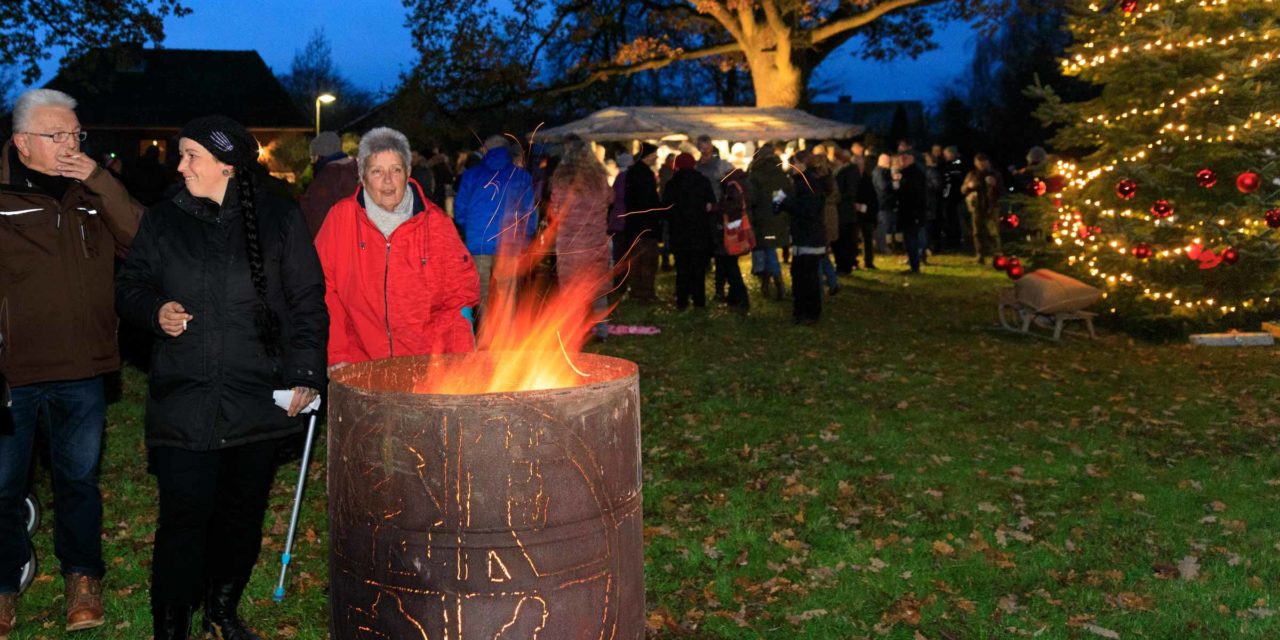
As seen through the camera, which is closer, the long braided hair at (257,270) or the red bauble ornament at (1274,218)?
the long braided hair at (257,270)

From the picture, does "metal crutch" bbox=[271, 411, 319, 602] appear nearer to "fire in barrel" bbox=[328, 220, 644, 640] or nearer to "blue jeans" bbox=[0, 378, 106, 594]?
"blue jeans" bbox=[0, 378, 106, 594]

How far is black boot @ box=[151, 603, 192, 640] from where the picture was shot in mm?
4367

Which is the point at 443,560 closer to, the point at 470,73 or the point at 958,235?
the point at 958,235

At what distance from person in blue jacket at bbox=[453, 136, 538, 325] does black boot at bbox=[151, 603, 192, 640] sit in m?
5.27

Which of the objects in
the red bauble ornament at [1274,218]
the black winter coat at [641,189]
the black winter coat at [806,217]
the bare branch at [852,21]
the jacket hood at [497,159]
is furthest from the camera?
the bare branch at [852,21]

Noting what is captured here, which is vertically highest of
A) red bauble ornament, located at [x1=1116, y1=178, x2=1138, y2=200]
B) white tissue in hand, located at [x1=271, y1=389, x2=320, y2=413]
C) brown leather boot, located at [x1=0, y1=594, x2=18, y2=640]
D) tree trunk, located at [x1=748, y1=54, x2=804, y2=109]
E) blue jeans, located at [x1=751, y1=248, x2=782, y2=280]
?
tree trunk, located at [x1=748, y1=54, x2=804, y2=109]

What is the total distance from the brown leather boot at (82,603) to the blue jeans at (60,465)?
0.34ft

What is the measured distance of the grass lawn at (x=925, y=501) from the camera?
5.41 m

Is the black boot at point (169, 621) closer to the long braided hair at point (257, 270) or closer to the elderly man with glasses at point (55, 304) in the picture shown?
the elderly man with glasses at point (55, 304)

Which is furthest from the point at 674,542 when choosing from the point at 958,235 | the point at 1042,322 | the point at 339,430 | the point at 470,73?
the point at 470,73

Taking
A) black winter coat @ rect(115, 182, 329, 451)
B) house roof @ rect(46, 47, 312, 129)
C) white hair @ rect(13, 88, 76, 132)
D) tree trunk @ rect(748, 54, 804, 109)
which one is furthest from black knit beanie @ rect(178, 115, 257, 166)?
house roof @ rect(46, 47, 312, 129)

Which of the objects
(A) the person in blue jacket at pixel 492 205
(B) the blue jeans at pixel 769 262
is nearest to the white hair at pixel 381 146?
(A) the person in blue jacket at pixel 492 205

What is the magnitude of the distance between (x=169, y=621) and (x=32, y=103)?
2.01 metres

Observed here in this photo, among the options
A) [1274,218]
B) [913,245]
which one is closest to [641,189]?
[913,245]
